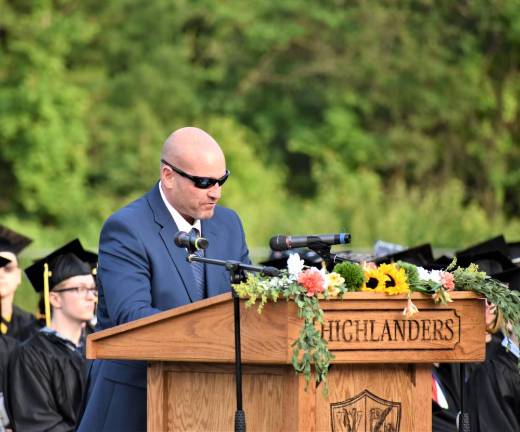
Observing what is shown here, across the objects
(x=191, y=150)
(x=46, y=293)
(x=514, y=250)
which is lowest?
(x=191, y=150)

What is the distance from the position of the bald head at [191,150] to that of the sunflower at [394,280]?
938mm

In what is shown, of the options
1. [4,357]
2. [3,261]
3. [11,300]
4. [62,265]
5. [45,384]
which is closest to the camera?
[45,384]

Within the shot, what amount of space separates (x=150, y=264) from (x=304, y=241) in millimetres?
779

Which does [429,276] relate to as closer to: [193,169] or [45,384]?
[193,169]

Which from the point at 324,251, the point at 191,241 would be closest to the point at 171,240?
the point at 191,241

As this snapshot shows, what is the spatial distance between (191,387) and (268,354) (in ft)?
1.78

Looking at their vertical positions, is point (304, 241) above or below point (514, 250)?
below

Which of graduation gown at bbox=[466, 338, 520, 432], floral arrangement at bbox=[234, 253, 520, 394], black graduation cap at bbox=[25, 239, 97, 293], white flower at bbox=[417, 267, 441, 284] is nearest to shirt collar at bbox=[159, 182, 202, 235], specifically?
floral arrangement at bbox=[234, 253, 520, 394]

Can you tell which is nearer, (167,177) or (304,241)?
(304,241)

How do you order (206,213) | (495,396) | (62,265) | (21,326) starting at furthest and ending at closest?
(21,326), (62,265), (495,396), (206,213)

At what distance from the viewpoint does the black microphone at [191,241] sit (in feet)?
14.7

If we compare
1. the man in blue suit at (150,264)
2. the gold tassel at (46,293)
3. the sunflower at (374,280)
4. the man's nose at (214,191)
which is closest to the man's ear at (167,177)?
the man in blue suit at (150,264)

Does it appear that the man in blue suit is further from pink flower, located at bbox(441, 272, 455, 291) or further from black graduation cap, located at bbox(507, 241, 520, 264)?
black graduation cap, located at bbox(507, 241, 520, 264)

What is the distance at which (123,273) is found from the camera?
16.2 ft
